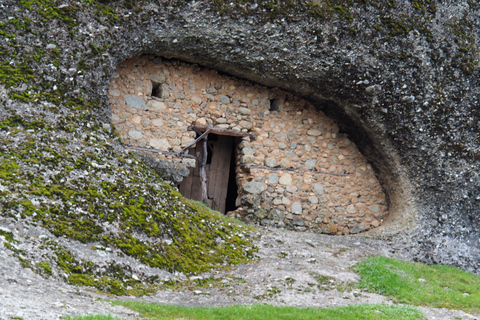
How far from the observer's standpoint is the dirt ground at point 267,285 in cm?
535

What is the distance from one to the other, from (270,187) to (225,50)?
3353 mm

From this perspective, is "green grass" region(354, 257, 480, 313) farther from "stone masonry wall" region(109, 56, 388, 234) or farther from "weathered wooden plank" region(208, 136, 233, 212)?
"weathered wooden plank" region(208, 136, 233, 212)

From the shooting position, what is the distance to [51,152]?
7969 millimetres

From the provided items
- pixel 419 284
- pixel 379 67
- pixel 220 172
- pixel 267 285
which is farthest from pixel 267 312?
pixel 379 67

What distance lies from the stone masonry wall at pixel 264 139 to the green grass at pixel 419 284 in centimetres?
253

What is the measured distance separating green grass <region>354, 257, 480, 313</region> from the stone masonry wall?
2.53m

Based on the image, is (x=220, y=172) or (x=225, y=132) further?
(x=220, y=172)

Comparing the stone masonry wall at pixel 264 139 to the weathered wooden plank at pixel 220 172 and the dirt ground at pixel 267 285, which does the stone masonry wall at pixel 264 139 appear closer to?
the weathered wooden plank at pixel 220 172

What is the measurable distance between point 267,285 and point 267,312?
141 centimetres

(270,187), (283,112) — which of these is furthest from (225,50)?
(270,187)

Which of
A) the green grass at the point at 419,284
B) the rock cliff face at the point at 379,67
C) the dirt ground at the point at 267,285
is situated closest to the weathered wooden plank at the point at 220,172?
the rock cliff face at the point at 379,67

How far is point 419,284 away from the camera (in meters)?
9.05

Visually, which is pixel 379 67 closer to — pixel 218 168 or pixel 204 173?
pixel 218 168

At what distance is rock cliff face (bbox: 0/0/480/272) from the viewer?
34.0 ft
